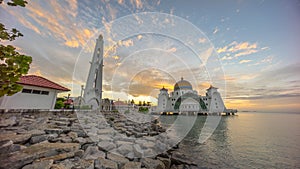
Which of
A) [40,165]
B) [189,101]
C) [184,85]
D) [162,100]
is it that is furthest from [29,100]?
[184,85]

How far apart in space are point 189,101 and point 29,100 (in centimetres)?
4955

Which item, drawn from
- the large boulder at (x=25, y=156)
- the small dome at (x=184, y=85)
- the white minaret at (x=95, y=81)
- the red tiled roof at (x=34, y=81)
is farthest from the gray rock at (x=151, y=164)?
the small dome at (x=184, y=85)

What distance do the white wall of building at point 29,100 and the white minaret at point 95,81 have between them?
6.04 metres

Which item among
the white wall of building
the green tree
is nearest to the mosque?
the white wall of building

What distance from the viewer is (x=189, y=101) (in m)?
51.0

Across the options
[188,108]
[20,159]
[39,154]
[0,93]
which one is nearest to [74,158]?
[39,154]

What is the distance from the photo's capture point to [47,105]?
966 centimetres

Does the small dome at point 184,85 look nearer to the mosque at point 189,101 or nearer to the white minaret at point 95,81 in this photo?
the mosque at point 189,101

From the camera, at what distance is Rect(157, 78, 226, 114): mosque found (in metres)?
49.1

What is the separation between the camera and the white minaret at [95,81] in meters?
16.2

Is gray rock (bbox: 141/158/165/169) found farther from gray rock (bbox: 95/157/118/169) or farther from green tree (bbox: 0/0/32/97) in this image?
green tree (bbox: 0/0/32/97)

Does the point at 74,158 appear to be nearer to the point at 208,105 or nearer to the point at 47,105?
the point at 47,105

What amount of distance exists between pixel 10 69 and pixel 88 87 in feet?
52.0

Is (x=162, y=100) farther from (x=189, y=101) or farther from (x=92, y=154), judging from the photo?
(x=92, y=154)
